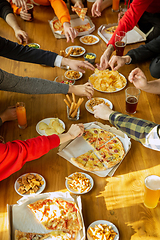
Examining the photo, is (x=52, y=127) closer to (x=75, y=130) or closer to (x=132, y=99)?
(x=75, y=130)

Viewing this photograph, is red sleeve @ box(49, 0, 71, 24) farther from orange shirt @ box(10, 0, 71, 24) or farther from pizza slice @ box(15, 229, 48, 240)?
pizza slice @ box(15, 229, 48, 240)

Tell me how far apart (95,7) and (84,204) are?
283 centimetres

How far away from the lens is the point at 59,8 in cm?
323

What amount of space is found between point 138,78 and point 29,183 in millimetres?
1264

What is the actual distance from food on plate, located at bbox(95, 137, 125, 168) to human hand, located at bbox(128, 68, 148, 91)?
0.58 metres

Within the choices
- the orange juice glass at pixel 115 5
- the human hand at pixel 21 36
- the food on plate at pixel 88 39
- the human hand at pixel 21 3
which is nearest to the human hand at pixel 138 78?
the food on plate at pixel 88 39

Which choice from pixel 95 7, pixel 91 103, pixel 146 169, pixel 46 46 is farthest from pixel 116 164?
pixel 95 7

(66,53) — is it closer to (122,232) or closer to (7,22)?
(7,22)

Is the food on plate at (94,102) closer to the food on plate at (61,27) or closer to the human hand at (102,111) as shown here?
the human hand at (102,111)

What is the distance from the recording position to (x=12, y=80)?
2061mm

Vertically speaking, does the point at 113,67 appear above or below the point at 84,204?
above

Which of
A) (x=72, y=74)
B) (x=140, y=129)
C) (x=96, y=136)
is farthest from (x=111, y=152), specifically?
(x=72, y=74)

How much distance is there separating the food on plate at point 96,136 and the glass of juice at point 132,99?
0.33 metres

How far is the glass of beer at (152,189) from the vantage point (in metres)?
1.39
